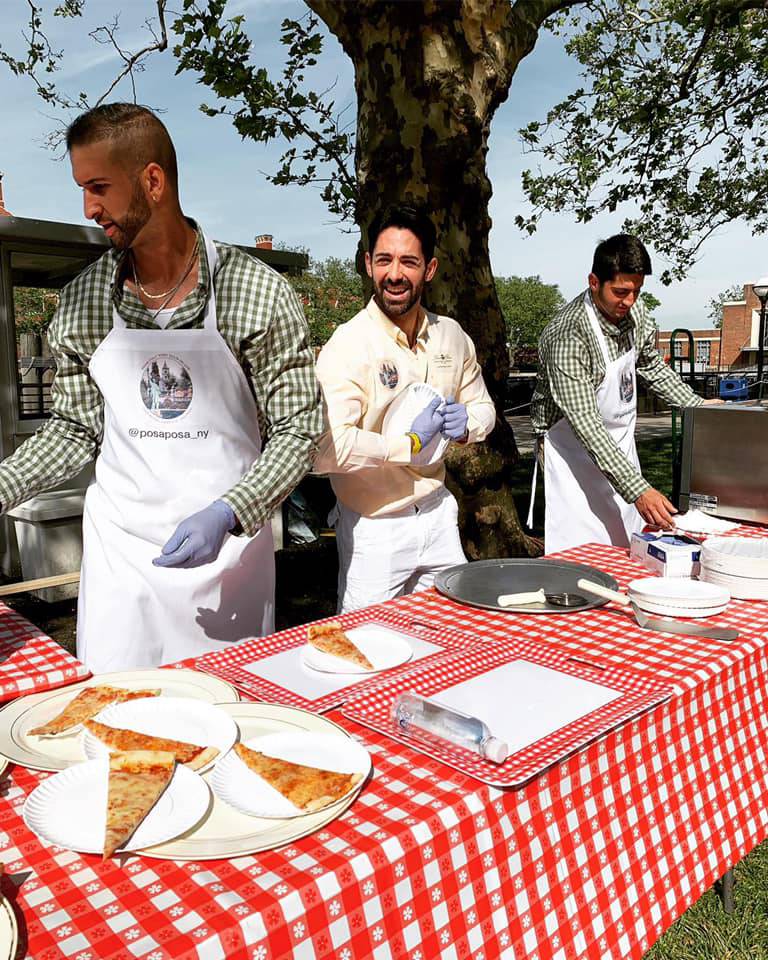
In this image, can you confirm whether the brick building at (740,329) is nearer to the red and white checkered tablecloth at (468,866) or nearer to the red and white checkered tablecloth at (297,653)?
the red and white checkered tablecloth at (297,653)

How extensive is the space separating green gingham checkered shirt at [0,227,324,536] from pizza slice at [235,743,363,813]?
851 mm

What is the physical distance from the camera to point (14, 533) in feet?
20.3

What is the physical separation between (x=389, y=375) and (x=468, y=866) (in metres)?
1.76

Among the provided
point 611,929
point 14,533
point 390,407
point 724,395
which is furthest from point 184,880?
point 724,395

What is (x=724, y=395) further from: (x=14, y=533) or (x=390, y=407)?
(x=390, y=407)

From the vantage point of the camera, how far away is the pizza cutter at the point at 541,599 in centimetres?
189

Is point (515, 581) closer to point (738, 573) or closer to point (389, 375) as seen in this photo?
point (738, 573)

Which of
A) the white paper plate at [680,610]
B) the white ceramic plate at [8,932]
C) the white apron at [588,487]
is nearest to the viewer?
the white ceramic plate at [8,932]

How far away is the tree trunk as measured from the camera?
506cm

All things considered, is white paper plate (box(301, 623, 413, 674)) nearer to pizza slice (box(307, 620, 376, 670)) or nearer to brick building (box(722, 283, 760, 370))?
pizza slice (box(307, 620, 376, 670))

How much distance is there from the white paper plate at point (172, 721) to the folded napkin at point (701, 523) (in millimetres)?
1992

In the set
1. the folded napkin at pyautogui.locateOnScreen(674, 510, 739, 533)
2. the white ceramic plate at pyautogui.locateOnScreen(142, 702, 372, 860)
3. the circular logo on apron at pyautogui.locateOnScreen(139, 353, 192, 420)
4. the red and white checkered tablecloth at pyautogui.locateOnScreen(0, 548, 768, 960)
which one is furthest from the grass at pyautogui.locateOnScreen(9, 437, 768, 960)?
the circular logo on apron at pyautogui.locateOnScreen(139, 353, 192, 420)

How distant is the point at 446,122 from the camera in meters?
5.07

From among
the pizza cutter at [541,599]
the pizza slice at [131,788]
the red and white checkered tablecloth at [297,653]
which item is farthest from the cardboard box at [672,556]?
the pizza slice at [131,788]
